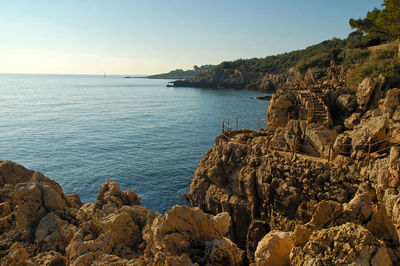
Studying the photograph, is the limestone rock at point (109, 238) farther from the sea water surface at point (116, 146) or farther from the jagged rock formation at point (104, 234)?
the sea water surface at point (116, 146)

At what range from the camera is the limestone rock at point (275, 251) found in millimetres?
7340

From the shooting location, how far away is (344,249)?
18.2 ft

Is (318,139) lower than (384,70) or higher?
lower

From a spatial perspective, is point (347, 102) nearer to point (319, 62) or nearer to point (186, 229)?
point (186, 229)

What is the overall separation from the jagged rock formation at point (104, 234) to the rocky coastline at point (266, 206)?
0.04 metres

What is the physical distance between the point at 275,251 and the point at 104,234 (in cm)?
684

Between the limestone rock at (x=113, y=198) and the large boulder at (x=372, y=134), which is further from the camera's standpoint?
the limestone rock at (x=113, y=198)

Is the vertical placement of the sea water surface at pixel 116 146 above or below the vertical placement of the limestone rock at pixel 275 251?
below

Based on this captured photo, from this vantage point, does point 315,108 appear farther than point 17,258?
Yes

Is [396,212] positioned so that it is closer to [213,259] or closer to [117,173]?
[213,259]

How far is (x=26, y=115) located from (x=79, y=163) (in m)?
39.9

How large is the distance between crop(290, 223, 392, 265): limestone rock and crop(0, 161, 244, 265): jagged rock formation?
10.3ft

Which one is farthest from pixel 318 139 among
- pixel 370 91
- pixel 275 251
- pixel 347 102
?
pixel 275 251

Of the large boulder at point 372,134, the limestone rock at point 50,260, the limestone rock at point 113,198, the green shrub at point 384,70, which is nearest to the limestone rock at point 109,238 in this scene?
the limestone rock at point 50,260
